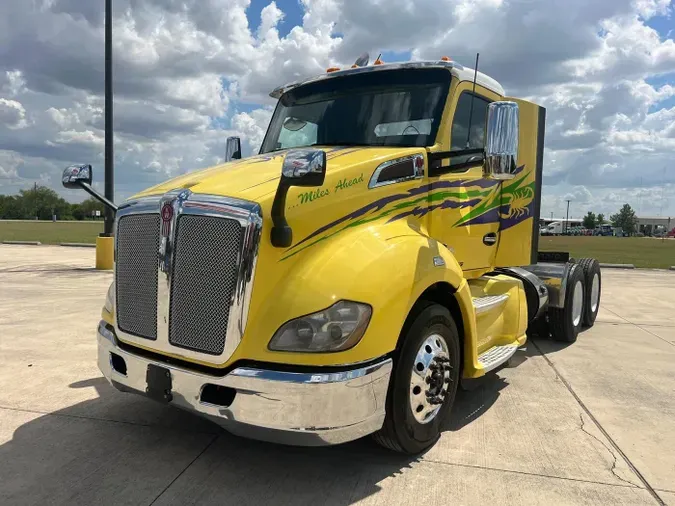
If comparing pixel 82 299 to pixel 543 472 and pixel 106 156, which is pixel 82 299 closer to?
pixel 106 156

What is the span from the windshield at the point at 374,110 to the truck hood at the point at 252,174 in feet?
0.90

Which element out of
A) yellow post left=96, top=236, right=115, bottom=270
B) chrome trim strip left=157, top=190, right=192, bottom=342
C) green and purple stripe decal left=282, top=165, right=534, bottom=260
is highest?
green and purple stripe decal left=282, top=165, right=534, bottom=260

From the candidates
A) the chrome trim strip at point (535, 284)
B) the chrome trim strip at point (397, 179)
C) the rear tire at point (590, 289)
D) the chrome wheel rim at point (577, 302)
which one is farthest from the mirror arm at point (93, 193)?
the rear tire at point (590, 289)

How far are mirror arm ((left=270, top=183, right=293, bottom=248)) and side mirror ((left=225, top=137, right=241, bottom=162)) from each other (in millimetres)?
2961

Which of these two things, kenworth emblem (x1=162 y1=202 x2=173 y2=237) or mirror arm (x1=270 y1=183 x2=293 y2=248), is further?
kenworth emblem (x1=162 y1=202 x2=173 y2=237)

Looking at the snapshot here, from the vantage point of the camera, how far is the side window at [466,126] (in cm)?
439

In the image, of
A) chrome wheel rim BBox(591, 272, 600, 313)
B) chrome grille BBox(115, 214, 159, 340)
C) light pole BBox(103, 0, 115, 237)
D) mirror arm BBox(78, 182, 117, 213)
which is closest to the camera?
chrome grille BBox(115, 214, 159, 340)

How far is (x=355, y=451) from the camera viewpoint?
142 inches

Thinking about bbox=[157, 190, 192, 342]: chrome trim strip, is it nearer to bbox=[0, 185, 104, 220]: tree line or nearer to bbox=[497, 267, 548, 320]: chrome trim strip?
bbox=[497, 267, 548, 320]: chrome trim strip

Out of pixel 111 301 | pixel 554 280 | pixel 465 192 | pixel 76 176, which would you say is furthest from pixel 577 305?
pixel 76 176

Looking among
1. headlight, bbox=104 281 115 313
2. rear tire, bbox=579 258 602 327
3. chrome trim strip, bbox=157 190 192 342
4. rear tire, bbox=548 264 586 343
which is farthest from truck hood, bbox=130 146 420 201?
rear tire, bbox=579 258 602 327

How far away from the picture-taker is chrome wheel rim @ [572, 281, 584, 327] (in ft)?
23.5

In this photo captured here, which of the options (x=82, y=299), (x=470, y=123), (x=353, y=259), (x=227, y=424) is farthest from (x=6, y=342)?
(x=470, y=123)

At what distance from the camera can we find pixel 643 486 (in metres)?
3.21
